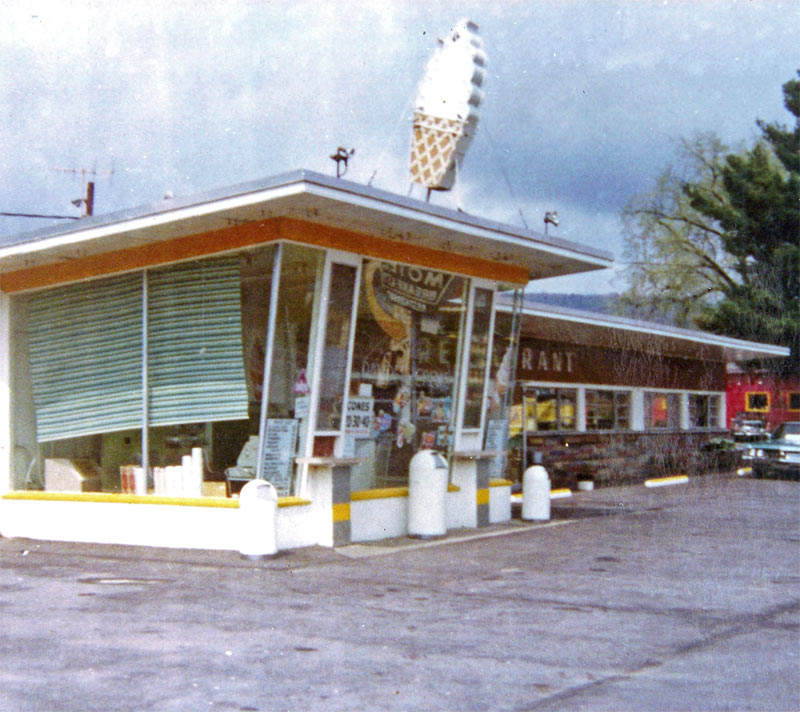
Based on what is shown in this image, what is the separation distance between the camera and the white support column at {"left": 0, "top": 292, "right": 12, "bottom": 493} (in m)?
12.5

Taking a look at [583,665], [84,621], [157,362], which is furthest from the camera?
[157,362]

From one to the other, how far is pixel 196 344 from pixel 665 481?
14.5 meters

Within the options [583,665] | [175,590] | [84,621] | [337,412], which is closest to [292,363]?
[337,412]

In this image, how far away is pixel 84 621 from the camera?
717 centimetres

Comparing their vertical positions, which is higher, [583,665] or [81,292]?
[81,292]

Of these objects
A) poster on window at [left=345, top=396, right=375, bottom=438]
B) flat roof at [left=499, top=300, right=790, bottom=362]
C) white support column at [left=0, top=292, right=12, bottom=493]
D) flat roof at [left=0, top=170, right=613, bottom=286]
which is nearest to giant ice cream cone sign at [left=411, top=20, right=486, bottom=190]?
flat roof at [left=0, top=170, right=613, bottom=286]

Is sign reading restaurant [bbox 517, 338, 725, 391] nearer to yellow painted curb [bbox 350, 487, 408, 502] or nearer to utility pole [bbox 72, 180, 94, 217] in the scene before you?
yellow painted curb [bbox 350, 487, 408, 502]

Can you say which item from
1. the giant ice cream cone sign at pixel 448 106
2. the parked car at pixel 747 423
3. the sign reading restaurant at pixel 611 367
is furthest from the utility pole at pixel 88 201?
the parked car at pixel 747 423

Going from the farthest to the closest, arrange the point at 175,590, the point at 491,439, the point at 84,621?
the point at 491,439
the point at 175,590
the point at 84,621

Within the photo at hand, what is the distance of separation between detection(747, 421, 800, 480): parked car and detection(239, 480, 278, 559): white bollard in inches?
669

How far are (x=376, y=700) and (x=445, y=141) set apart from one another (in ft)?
28.0

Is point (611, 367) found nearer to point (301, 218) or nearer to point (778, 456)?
point (778, 456)

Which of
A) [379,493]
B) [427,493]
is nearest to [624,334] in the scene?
[427,493]

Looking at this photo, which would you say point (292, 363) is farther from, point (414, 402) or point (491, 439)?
point (491, 439)
